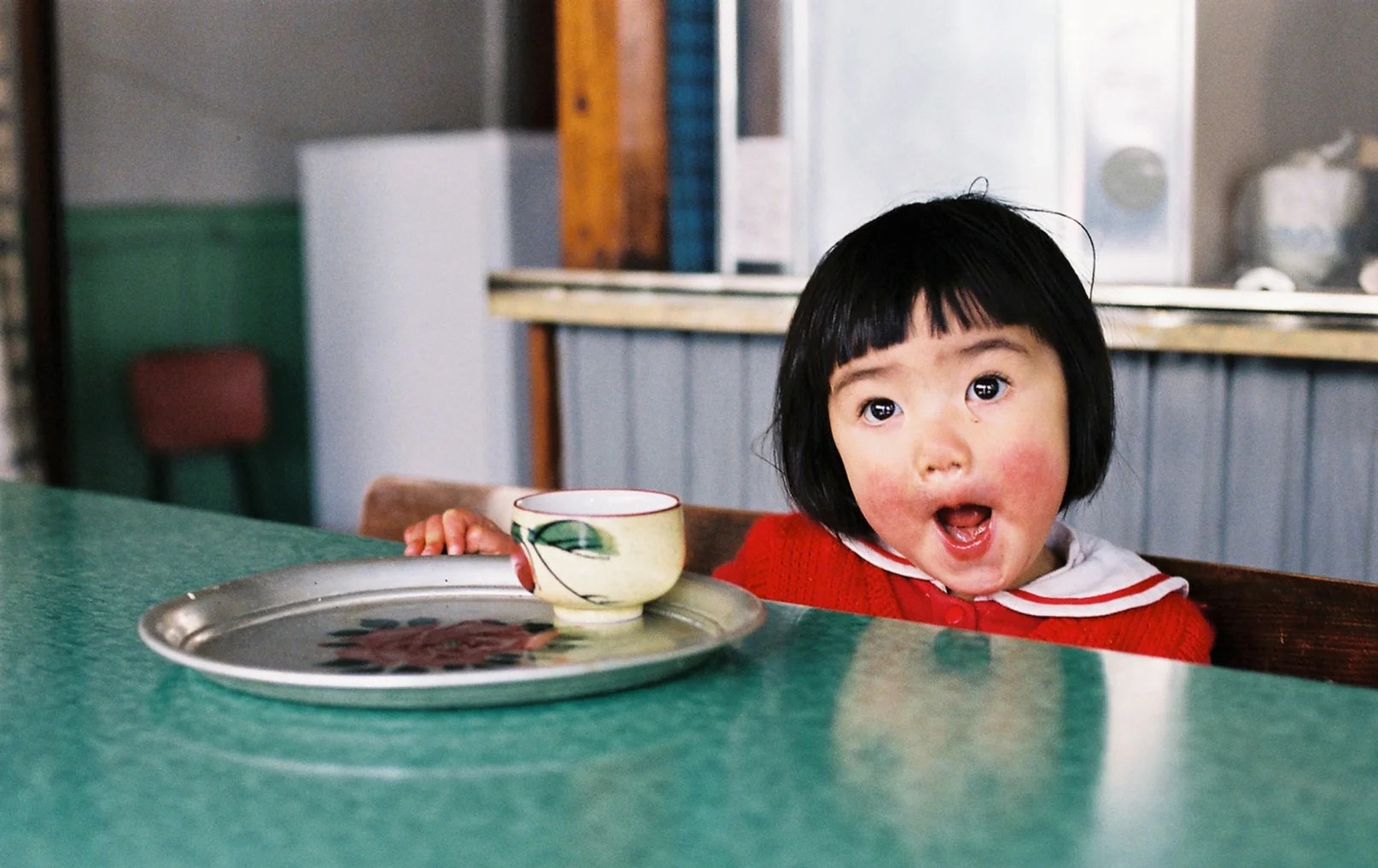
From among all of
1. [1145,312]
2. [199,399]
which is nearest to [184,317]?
[199,399]

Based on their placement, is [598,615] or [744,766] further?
[598,615]

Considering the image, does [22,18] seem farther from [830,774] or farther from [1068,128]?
[830,774]

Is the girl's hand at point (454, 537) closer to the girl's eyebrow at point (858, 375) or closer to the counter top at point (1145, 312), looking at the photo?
the girl's eyebrow at point (858, 375)

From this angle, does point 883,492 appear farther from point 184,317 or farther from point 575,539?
point 184,317

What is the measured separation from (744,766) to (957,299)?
57cm

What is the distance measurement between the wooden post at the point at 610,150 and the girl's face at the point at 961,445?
210cm

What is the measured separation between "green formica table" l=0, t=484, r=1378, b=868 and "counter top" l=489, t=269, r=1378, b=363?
1520 mm

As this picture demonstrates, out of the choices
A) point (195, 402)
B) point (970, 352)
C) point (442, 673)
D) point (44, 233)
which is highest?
point (44, 233)

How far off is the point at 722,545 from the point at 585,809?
2.31 feet

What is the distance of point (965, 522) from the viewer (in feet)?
3.47

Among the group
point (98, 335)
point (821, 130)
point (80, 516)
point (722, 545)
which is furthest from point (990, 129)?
point (98, 335)

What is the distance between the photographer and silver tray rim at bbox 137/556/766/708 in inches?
24.3

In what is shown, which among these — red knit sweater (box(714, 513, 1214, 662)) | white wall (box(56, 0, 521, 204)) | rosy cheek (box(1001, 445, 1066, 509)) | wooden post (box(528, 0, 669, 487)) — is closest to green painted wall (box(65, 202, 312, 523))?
white wall (box(56, 0, 521, 204))

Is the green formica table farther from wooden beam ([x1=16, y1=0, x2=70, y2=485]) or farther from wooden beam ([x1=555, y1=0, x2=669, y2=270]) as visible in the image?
wooden beam ([x1=16, y1=0, x2=70, y2=485])
